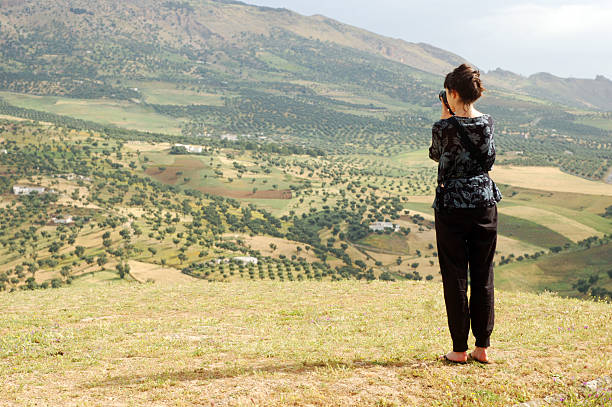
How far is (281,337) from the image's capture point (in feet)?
32.0

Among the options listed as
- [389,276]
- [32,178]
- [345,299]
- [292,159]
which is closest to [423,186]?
[292,159]

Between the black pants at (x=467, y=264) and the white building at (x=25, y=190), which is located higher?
the black pants at (x=467, y=264)

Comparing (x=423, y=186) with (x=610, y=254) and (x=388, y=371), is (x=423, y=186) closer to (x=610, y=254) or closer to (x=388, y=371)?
(x=610, y=254)

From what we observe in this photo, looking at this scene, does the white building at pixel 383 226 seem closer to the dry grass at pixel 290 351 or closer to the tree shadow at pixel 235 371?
the dry grass at pixel 290 351

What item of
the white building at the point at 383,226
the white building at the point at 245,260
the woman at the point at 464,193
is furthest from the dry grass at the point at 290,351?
the white building at the point at 383,226

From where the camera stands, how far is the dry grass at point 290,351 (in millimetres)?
6164

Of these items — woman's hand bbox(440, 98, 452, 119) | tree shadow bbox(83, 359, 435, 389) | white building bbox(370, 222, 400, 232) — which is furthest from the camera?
white building bbox(370, 222, 400, 232)

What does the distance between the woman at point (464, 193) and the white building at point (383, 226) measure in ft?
344

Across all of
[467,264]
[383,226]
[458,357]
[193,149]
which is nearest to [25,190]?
[193,149]

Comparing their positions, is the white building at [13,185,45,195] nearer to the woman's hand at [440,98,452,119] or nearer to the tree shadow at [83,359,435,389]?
the tree shadow at [83,359,435,389]

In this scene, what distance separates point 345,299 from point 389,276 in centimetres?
6936

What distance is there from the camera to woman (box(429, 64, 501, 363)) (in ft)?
20.9

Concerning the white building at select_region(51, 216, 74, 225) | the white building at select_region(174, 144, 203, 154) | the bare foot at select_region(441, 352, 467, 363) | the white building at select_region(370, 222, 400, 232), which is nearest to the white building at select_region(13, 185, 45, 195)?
the white building at select_region(51, 216, 74, 225)

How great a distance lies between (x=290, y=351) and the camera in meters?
8.24
